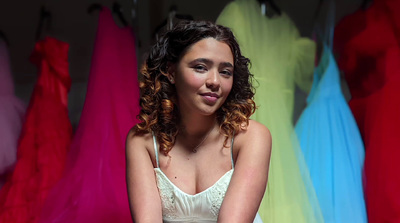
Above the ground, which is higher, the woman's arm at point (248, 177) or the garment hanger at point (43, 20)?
the garment hanger at point (43, 20)

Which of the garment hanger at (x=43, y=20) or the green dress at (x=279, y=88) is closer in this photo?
the green dress at (x=279, y=88)

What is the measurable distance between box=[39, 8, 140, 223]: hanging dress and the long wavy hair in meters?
0.39

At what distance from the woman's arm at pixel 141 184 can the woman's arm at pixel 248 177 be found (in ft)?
0.61

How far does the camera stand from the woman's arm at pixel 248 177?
50.1 inches

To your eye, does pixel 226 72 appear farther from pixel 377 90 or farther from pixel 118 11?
pixel 118 11

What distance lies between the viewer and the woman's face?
1.33 metres

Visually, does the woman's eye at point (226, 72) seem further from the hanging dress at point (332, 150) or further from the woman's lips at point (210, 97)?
the hanging dress at point (332, 150)

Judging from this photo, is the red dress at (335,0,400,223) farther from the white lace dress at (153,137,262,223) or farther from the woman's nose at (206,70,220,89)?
the woman's nose at (206,70,220,89)

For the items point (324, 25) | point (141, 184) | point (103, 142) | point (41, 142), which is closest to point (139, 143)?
point (141, 184)

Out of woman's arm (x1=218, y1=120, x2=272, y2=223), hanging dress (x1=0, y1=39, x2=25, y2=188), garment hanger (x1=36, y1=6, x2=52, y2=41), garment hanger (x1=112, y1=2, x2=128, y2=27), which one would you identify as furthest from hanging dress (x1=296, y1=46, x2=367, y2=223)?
garment hanger (x1=36, y1=6, x2=52, y2=41)

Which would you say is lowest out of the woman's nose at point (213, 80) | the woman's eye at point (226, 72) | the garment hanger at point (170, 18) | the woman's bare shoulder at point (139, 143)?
the woman's bare shoulder at point (139, 143)

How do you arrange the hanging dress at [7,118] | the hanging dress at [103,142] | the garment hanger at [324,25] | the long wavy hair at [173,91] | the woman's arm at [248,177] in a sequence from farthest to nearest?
1. the garment hanger at [324,25]
2. the hanging dress at [7,118]
3. the hanging dress at [103,142]
4. the long wavy hair at [173,91]
5. the woman's arm at [248,177]

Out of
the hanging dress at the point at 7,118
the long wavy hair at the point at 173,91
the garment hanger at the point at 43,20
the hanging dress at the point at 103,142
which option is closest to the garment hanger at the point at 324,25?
the hanging dress at the point at 103,142

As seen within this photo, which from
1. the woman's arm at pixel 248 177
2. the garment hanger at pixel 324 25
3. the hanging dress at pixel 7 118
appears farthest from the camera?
the garment hanger at pixel 324 25
